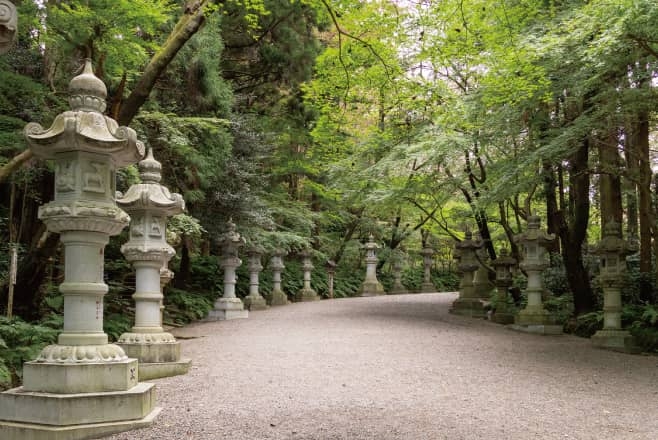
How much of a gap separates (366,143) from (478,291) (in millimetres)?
5349

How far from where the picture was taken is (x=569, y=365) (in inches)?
285

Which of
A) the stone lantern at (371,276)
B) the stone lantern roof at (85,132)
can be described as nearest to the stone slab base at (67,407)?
the stone lantern roof at (85,132)

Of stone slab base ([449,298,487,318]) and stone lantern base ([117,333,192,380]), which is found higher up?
stone lantern base ([117,333,192,380])

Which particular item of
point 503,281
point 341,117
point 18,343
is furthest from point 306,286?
point 18,343

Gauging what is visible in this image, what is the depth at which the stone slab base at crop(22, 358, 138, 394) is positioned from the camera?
12.8ft

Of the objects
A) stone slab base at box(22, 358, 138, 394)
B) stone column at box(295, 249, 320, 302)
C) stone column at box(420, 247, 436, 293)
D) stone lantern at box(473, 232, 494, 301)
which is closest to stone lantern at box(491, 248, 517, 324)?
stone lantern at box(473, 232, 494, 301)

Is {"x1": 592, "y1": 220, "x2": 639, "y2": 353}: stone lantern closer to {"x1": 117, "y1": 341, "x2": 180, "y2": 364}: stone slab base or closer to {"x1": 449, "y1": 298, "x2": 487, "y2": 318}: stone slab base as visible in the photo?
{"x1": 449, "y1": 298, "x2": 487, "y2": 318}: stone slab base

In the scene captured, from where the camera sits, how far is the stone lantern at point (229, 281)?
41.8 ft

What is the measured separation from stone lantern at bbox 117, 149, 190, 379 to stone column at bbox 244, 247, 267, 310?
8.03 meters

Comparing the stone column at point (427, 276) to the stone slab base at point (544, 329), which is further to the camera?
the stone column at point (427, 276)

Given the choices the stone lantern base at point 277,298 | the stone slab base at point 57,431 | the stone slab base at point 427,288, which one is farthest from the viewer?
the stone slab base at point 427,288

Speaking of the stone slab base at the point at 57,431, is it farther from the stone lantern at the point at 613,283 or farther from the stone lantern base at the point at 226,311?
the stone lantern base at the point at 226,311

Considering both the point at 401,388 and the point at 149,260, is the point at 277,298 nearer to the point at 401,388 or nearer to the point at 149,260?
the point at 149,260

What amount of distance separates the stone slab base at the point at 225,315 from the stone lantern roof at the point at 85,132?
8801 mm
